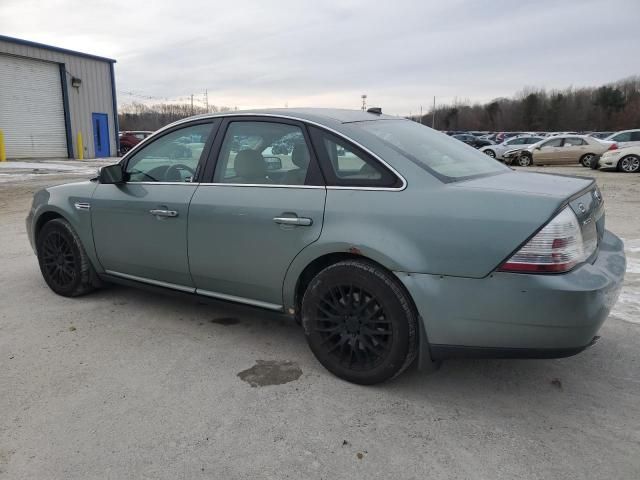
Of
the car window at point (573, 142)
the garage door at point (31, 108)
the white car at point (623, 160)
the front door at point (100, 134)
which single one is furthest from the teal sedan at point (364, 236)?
the front door at point (100, 134)

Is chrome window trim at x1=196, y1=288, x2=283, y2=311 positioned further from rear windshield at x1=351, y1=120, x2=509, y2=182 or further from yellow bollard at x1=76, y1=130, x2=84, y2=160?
yellow bollard at x1=76, y1=130, x2=84, y2=160

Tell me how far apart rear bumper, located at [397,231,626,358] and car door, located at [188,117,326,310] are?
30.3 inches

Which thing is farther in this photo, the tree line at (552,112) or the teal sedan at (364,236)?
the tree line at (552,112)

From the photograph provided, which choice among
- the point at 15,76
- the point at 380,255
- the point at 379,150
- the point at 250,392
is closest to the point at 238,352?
the point at 250,392

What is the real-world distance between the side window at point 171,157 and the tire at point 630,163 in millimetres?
19236

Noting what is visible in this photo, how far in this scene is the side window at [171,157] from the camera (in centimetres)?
362

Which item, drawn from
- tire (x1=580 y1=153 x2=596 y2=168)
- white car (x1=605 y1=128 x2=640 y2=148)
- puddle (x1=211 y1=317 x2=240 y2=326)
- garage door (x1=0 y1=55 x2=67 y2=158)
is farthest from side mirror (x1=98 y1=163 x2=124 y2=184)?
garage door (x1=0 y1=55 x2=67 y2=158)

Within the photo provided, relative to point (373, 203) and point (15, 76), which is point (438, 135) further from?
point (15, 76)

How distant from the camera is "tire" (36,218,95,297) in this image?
426 cm

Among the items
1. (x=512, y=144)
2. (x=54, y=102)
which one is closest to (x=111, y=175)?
(x=512, y=144)

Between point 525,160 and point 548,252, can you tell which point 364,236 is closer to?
Result: point 548,252

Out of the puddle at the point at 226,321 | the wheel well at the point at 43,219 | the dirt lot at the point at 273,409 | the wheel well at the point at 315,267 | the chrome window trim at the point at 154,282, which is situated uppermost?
the wheel well at the point at 43,219

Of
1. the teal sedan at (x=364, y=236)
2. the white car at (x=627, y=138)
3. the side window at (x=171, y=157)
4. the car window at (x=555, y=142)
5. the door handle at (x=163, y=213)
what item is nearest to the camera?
the teal sedan at (x=364, y=236)

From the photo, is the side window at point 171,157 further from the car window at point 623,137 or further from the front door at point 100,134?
the front door at point 100,134
